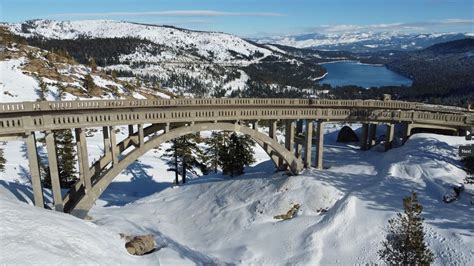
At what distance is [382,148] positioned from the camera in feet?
121

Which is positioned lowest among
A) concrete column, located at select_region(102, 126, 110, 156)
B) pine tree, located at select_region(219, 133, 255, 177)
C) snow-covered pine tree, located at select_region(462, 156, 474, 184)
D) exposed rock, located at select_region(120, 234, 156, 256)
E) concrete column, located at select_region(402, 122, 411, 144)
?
exposed rock, located at select_region(120, 234, 156, 256)

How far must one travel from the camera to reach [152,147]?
27578mm

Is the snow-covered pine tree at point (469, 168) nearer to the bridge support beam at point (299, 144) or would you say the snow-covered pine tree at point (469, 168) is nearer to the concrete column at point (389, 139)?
the concrete column at point (389, 139)

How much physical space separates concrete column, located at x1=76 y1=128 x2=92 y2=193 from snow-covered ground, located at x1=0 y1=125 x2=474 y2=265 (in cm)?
313

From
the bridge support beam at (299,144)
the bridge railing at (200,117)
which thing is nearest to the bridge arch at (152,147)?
the bridge railing at (200,117)

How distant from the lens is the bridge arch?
2601 cm

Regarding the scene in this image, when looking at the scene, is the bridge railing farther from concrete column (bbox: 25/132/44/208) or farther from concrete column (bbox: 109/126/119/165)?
concrete column (bbox: 109/126/119/165)

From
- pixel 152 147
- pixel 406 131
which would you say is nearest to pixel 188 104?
pixel 152 147

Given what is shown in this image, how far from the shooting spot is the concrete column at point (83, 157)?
24.8 metres

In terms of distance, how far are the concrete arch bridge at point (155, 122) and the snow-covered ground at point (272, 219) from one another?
2.13m

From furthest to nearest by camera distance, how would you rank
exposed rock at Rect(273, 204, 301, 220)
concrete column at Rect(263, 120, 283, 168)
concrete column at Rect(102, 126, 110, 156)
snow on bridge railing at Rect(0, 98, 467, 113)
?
concrete column at Rect(263, 120, 283, 168) → exposed rock at Rect(273, 204, 301, 220) → concrete column at Rect(102, 126, 110, 156) → snow on bridge railing at Rect(0, 98, 467, 113)

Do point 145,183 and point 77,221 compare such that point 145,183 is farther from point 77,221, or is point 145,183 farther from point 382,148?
point 382,148

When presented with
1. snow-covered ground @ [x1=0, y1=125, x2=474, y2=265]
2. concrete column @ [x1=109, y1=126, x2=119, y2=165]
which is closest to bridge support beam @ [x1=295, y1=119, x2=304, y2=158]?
snow-covered ground @ [x1=0, y1=125, x2=474, y2=265]

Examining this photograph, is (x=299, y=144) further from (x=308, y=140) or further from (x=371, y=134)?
(x=371, y=134)
